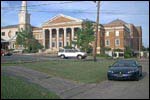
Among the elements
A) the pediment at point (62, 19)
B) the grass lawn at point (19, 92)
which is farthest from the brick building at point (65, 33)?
the grass lawn at point (19, 92)

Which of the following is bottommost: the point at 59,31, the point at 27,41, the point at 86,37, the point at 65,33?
the point at 27,41

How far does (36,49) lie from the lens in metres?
101

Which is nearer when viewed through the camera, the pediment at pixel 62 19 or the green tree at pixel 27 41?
the green tree at pixel 27 41

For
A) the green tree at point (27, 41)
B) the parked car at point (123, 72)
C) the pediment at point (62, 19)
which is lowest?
the parked car at point (123, 72)

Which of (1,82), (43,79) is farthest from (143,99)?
(43,79)

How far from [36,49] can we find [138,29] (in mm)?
76349

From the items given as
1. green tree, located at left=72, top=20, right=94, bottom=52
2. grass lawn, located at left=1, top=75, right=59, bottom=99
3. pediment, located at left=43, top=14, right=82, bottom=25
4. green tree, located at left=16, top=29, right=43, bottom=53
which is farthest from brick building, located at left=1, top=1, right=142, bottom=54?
grass lawn, located at left=1, top=75, right=59, bottom=99

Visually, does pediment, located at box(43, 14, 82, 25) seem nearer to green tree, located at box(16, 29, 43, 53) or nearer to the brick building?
the brick building

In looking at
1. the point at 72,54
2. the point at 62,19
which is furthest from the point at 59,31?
the point at 72,54

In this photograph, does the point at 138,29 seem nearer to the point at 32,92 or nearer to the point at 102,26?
the point at 102,26

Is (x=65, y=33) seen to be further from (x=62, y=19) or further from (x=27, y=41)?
(x=27, y=41)

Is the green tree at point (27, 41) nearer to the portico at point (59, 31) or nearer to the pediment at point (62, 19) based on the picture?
the portico at point (59, 31)

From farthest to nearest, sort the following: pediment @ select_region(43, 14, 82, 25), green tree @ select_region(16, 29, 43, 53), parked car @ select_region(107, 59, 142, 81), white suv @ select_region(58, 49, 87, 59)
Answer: pediment @ select_region(43, 14, 82, 25)
green tree @ select_region(16, 29, 43, 53)
white suv @ select_region(58, 49, 87, 59)
parked car @ select_region(107, 59, 142, 81)

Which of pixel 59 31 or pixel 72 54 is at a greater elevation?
pixel 59 31
